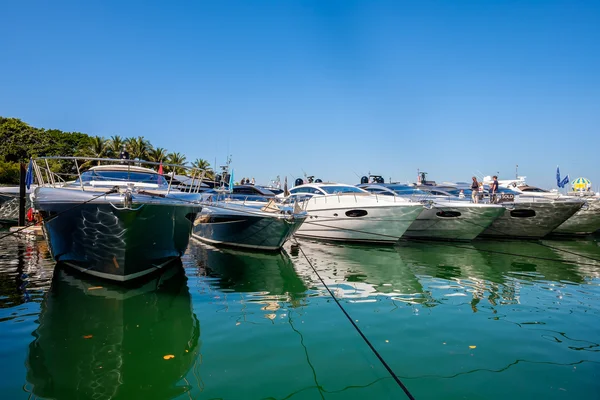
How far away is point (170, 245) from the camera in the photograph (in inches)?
419

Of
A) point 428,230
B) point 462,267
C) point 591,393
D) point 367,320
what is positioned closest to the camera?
point 591,393

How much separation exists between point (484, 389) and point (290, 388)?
2.26 meters

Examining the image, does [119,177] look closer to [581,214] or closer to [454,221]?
[454,221]

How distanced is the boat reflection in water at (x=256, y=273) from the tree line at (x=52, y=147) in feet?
73.4

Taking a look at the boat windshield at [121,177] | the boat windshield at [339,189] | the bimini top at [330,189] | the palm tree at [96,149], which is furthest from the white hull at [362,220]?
the palm tree at [96,149]

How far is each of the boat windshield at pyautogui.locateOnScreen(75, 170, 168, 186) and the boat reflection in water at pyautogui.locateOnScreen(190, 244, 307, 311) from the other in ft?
9.81

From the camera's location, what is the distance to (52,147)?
46.2 m

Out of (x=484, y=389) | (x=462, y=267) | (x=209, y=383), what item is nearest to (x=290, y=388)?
(x=209, y=383)

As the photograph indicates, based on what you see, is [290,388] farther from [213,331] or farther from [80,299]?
[80,299]

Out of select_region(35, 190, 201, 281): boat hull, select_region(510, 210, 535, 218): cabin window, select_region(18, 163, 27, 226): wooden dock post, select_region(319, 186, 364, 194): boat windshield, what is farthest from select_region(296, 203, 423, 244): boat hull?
select_region(18, 163, 27, 226): wooden dock post

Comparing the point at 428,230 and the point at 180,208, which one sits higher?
the point at 180,208

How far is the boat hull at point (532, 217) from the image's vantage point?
799 inches

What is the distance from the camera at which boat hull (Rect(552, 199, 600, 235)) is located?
74.1 ft

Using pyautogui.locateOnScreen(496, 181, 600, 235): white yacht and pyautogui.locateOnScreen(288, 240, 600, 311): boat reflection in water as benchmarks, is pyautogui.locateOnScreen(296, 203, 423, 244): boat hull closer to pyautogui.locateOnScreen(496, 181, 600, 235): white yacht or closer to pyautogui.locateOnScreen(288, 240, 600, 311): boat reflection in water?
pyautogui.locateOnScreen(288, 240, 600, 311): boat reflection in water
